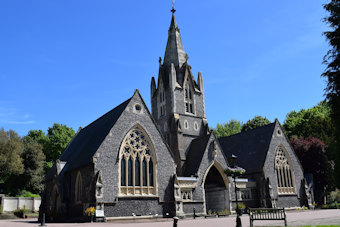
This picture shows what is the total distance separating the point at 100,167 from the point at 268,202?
19.2m

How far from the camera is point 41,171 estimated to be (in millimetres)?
53562

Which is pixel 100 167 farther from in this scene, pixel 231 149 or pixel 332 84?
pixel 231 149

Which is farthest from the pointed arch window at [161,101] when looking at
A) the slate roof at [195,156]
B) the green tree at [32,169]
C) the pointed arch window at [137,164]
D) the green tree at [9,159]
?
the green tree at [32,169]

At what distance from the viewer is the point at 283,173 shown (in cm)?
3772

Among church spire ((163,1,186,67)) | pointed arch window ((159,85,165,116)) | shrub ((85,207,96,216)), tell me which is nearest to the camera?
shrub ((85,207,96,216))

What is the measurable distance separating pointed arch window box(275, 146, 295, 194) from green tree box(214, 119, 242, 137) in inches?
1601

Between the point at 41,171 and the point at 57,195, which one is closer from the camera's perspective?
the point at 57,195

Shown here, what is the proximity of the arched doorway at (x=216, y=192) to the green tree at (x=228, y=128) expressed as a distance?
45.5m

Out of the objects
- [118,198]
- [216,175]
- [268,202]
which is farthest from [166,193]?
[268,202]

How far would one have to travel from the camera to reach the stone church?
25422 millimetres

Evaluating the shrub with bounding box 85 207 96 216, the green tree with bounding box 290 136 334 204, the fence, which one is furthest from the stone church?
the fence

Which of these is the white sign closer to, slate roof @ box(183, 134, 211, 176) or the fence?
→ slate roof @ box(183, 134, 211, 176)

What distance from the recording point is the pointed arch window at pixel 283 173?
37.0m

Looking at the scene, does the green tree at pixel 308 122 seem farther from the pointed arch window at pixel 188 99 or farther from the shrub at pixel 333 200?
the pointed arch window at pixel 188 99
